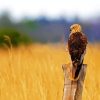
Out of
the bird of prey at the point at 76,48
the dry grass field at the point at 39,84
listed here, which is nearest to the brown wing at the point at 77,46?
the bird of prey at the point at 76,48

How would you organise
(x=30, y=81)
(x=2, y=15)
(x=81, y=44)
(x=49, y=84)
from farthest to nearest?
(x=2, y=15) → (x=30, y=81) → (x=49, y=84) → (x=81, y=44)

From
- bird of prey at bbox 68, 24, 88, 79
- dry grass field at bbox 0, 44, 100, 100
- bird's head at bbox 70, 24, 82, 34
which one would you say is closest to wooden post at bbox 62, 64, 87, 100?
bird of prey at bbox 68, 24, 88, 79

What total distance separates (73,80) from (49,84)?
1.28 meters

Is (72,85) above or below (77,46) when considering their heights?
below

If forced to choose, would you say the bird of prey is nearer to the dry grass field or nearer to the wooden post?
the wooden post

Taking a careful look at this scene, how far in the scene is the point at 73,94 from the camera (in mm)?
2225

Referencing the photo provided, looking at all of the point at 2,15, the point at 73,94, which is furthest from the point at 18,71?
the point at 2,15

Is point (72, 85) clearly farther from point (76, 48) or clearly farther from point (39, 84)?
point (39, 84)

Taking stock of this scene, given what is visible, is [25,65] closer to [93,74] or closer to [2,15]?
[93,74]

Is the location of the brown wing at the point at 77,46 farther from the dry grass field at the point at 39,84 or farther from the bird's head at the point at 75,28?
the dry grass field at the point at 39,84

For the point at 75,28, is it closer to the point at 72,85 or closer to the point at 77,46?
the point at 77,46

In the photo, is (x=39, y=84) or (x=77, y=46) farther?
(x=39, y=84)

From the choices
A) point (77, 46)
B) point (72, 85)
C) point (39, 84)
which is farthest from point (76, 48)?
point (39, 84)

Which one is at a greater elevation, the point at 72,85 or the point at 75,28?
the point at 75,28
